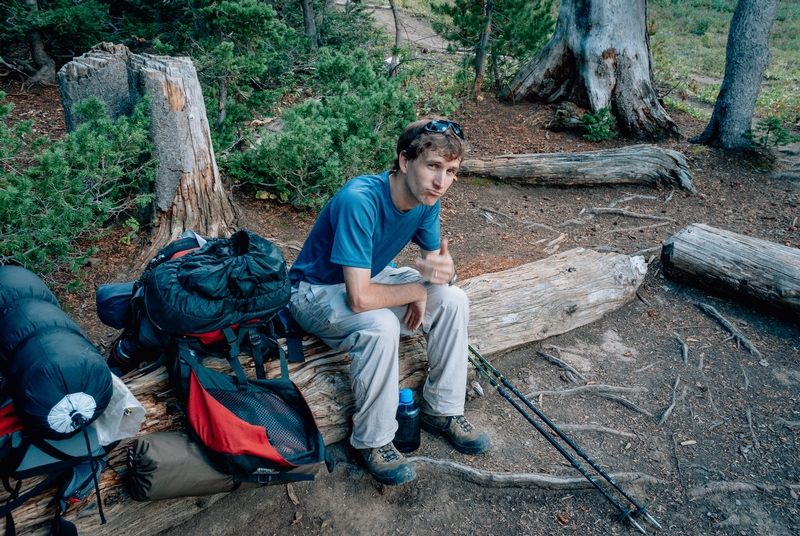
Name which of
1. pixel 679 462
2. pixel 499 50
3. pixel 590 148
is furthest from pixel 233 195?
pixel 499 50

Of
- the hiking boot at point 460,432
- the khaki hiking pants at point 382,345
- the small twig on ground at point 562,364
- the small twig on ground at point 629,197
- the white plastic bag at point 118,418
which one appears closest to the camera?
the white plastic bag at point 118,418

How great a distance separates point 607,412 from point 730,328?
1667mm

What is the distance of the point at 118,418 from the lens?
245 cm

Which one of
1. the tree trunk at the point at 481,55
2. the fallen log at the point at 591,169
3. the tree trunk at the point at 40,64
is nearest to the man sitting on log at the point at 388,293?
the fallen log at the point at 591,169

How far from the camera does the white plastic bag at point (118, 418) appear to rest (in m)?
2.43

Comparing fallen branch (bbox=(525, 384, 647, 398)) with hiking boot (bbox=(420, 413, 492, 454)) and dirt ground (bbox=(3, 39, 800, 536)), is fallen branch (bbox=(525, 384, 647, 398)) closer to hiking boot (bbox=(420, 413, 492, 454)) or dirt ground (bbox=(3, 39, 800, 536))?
dirt ground (bbox=(3, 39, 800, 536))

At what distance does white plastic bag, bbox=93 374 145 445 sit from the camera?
7.96 feet

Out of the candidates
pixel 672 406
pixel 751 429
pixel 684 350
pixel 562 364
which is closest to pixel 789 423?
pixel 751 429

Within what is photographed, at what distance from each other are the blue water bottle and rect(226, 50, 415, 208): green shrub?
9.88ft

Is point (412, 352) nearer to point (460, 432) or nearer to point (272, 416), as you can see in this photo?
point (460, 432)

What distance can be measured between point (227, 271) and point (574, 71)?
8420 millimetres

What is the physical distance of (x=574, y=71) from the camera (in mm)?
9492

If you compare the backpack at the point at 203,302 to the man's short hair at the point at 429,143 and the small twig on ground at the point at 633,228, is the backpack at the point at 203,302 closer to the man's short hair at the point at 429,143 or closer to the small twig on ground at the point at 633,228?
the man's short hair at the point at 429,143

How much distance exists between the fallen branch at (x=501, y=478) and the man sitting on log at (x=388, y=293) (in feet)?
A: 0.59
